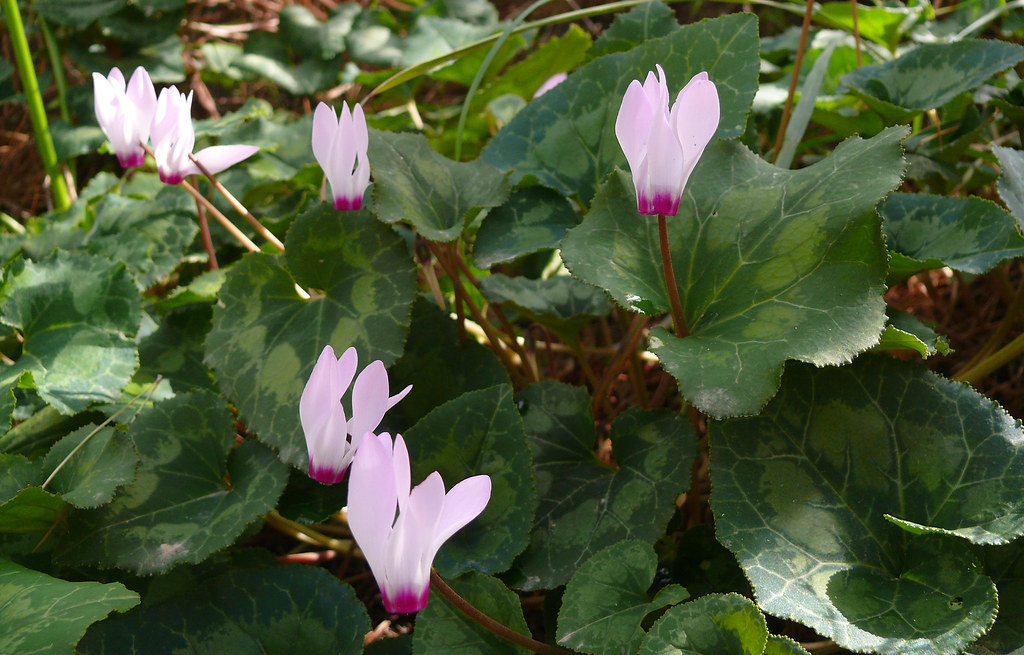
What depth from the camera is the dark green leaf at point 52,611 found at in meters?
0.61

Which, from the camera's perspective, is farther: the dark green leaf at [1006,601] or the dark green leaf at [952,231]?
the dark green leaf at [952,231]

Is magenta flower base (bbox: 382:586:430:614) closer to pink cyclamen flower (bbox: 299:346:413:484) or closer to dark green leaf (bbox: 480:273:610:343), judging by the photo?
pink cyclamen flower (bbox: 299:346:413:484)

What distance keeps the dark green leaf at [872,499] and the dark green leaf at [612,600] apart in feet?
0.24

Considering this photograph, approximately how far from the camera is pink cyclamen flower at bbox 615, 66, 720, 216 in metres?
0.60

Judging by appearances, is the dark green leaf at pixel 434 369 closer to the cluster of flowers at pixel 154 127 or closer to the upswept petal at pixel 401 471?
the cluster of flowers at pixel 154 127

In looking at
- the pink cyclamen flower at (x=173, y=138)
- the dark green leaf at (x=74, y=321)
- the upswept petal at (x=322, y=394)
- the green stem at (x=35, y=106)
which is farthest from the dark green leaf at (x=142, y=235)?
the upswept petal at (x=322, y=394)

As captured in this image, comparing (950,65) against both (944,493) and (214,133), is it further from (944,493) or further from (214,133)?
(214,133)

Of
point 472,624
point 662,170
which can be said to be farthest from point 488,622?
point 662,170

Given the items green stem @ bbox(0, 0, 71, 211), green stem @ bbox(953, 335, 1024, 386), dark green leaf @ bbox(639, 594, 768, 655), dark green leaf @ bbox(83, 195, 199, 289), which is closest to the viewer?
dark green leaf @ bbox(639, 594, 768, 655)

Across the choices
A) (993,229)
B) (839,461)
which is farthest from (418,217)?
(993,229)

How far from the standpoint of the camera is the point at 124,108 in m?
0.89

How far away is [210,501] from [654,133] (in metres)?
0.58

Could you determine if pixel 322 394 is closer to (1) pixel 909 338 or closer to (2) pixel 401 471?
(2) pixel 401 471

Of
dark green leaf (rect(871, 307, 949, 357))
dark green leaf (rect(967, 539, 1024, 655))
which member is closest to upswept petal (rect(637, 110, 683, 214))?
dark green leaf (rect(871, 307, 949, 357))
